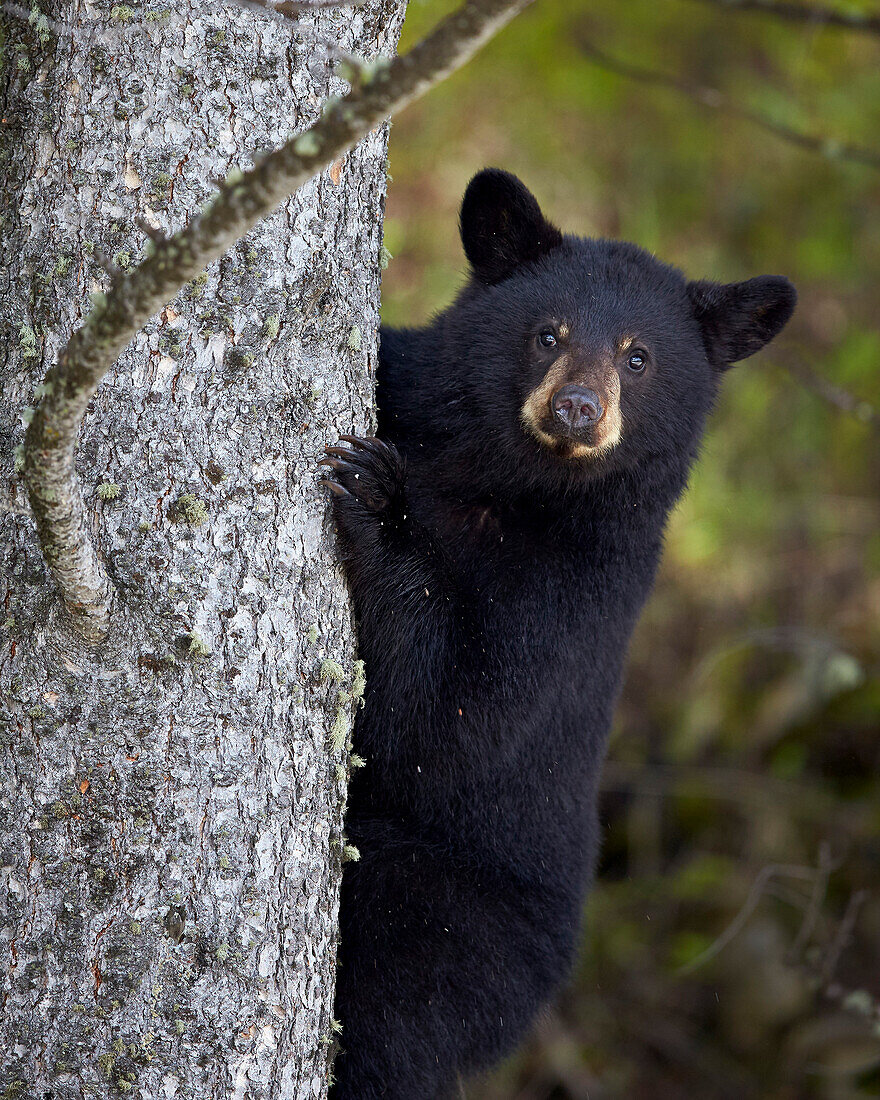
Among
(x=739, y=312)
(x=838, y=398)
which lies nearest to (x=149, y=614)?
(x=739, y=312)

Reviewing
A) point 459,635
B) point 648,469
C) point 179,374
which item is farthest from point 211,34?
point 648,469

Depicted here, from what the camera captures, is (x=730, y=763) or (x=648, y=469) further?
(x=730, y=763)

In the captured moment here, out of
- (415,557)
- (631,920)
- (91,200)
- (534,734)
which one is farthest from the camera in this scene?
(631,920)

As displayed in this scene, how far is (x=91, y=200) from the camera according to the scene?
191cm

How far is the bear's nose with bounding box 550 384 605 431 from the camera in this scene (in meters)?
2.67

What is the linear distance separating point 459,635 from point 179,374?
3.33ft

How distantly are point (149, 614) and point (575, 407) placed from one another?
125 centimetres

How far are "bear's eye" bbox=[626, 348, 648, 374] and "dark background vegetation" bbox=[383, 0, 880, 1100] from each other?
132 inches

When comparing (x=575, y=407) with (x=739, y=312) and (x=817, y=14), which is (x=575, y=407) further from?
(x=817, y=14)

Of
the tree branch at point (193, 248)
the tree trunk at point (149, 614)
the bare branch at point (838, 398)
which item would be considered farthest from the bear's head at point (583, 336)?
the tree branch at point (193, 248)

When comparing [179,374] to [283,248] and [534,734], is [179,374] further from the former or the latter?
[534,734]

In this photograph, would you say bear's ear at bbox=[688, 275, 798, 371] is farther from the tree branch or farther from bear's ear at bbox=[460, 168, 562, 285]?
the tree branch

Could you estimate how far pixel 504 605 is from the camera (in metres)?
2.74

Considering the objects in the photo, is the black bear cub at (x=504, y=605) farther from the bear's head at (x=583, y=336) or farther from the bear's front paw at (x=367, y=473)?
the bear's front paw at (x=367, y=473)
